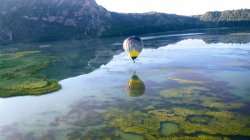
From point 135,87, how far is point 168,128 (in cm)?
1883

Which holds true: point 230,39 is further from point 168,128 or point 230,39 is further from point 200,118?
point 168,128

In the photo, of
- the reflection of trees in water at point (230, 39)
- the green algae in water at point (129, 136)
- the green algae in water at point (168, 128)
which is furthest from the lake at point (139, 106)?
the reflection of trees in water at point (230, 39)

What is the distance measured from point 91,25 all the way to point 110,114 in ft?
526

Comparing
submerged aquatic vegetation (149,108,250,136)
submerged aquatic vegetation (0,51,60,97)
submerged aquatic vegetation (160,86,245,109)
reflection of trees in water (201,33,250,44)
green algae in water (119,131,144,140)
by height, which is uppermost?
reflection of trees in water (201,33,250,44)

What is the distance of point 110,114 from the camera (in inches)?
1505

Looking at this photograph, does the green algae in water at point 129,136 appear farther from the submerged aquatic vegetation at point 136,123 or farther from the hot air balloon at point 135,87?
the hot air balloon at point 135,87

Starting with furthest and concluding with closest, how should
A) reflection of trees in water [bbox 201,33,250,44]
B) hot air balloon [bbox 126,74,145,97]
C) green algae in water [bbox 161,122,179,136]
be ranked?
reflection of trees in water [bbox 201,33,250,44] < hot air balloon [bbox 126,74,145,97] < green algae in water [bbox 161,122,179,136]

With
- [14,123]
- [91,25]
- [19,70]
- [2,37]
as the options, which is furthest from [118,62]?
[91,25]

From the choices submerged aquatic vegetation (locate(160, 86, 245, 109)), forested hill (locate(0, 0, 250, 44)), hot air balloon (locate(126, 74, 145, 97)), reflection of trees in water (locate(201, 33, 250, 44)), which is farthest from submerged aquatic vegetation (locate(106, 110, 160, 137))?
forested hill (locate(0, 0, 250, 44))

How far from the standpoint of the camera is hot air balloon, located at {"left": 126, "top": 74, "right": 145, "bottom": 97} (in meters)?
47.2

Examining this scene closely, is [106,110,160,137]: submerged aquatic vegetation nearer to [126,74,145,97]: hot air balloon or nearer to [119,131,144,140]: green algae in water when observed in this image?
[119,131,144,140]: green algae in water

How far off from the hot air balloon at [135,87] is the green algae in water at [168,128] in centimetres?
1273

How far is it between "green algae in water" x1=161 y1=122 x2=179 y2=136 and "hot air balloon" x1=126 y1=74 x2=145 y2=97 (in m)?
12.7

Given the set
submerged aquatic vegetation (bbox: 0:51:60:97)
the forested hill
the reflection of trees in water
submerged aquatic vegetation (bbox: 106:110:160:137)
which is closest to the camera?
submerged aquatic vegetation (bbox: 106:110:160:137)
